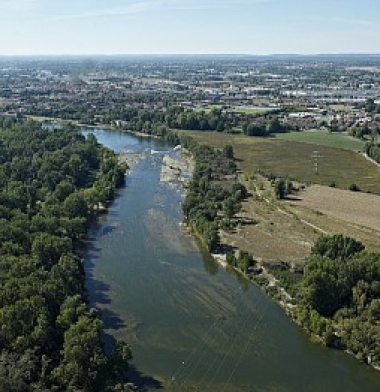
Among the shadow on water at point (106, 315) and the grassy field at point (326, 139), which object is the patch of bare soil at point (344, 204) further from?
the grassy field at point (326, 139)

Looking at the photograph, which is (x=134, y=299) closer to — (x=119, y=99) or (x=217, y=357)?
(x=217, y=357)

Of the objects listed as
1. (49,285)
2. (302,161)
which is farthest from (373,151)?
(49,285)

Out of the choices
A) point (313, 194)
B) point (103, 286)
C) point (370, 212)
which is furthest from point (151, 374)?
point (313, 194)

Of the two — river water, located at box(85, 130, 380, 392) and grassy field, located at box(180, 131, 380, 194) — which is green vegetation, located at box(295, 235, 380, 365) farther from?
grassy field, located at box(180, 131, 380, 194)

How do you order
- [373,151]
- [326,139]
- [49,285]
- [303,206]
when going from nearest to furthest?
[49,285] < [303,206] < [373,151] < [326,139]

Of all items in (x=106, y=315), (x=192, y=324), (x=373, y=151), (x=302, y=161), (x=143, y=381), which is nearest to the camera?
(x=143, y=381)

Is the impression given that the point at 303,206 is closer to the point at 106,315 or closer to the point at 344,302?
the point at 344,302
